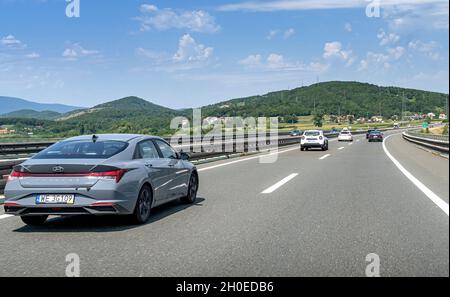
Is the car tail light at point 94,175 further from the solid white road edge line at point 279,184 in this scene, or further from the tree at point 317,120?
the tree at point 317,120

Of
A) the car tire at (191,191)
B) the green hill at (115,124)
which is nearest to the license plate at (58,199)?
the car tire at (191,191)

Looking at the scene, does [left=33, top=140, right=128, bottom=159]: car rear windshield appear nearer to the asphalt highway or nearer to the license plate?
the license plate

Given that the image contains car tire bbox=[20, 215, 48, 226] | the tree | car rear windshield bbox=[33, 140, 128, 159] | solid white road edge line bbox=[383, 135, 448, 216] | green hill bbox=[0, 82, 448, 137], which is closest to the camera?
car rear windshield bbox=[33, 140, 128, 159]

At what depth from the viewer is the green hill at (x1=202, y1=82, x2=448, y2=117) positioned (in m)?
154

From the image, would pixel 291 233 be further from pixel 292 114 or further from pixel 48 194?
pixel 292 114

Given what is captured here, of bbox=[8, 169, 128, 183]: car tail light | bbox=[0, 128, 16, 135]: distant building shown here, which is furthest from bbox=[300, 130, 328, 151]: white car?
bbox=[8, 169, 128, 183]: car tail light

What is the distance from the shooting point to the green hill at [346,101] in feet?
506

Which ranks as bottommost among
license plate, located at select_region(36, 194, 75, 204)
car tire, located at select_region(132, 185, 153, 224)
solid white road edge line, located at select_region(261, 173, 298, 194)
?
solid white road edge line, located at select_region(261, 173, 298, 194)

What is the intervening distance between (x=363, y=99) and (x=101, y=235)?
6749 inches

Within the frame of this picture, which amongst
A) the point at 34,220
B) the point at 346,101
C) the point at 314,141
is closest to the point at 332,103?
the point at 346,101

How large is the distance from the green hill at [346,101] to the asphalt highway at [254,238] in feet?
434

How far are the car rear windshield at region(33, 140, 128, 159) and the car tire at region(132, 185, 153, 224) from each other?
0.75 meters

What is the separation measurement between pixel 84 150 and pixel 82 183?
95 cm
